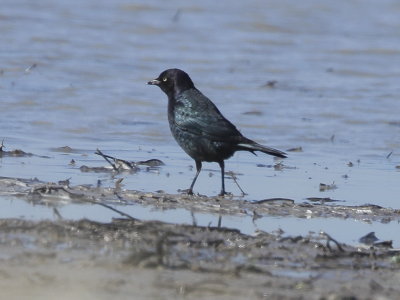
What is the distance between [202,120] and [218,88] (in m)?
6.32

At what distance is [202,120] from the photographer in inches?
362

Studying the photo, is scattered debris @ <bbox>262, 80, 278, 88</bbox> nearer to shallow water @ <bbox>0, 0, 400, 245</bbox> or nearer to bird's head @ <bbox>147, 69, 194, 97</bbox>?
shallow water @ <bbox>0, 0, 400, 245</bbox>

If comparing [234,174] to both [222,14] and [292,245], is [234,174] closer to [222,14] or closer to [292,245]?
[292,245]

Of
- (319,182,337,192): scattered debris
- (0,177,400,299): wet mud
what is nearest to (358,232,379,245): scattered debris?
(0,177,400,299): wet mud

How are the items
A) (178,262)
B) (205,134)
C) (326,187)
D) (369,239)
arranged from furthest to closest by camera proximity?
(326,187) < (205,134) < (369,239) < (178,262)

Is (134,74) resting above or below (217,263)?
above

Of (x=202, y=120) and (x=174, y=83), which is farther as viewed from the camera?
(x=174, y=83)

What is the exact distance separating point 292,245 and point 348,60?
39.0ft

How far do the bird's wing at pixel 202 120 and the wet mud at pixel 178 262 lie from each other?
1.81m

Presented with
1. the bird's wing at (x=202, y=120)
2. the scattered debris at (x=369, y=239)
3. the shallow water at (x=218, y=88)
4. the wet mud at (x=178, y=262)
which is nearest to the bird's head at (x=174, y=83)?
the bird's wing at (x=202, y=120)

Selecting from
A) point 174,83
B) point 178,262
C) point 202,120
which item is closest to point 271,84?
point 174,83

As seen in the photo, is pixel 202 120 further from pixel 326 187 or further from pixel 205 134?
pixel 326 187

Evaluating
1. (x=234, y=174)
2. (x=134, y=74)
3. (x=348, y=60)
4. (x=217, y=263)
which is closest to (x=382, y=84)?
(x=348, y=60)

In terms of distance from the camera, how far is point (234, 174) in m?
9.95
